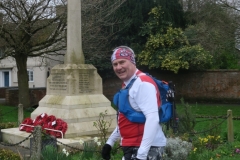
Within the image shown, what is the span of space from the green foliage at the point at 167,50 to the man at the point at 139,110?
2340cm

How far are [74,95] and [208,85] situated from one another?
18339 mm

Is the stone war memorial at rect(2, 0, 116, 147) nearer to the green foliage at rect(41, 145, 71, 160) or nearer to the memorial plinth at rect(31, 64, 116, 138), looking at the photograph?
the memorial plinth at rect(31, 64, 116, 138)

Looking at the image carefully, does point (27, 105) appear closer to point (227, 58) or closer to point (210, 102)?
point (210, 102)

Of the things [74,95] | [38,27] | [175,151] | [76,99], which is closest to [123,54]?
[175,151]

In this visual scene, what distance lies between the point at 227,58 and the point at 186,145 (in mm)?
26506

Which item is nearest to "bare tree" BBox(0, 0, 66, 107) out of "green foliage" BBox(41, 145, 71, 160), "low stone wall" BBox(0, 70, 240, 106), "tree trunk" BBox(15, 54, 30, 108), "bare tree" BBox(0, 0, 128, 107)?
"bare tree" BBox(0, 0, 128, 107)

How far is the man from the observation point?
3.94 m

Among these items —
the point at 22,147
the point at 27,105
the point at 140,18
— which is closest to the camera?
the point at 22,147

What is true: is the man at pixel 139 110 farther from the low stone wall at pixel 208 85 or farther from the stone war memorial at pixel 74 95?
the low stone wall at pixel 208 85

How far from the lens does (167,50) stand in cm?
2866

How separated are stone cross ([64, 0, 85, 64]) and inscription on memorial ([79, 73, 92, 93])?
0.49 meters

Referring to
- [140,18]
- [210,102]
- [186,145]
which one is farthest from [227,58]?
[186,145]

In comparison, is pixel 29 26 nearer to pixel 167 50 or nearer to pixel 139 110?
pixel 167 50

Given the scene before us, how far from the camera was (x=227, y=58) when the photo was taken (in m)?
32.8
